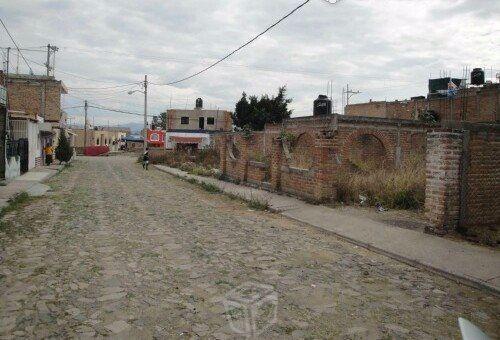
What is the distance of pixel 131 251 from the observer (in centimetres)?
674

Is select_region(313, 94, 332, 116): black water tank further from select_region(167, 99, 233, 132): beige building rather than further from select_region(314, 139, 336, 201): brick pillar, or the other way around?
select_region(167, 99, 233, 132): beige building

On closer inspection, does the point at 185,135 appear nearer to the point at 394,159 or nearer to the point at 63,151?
the point at 63,151

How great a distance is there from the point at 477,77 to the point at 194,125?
41609 mm

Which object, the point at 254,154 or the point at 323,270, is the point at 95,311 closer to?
the point at 323,270

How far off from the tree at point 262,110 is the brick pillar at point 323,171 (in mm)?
36966

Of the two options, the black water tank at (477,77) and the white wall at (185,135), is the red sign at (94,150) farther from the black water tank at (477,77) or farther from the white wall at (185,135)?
the black water tank at (477,77)

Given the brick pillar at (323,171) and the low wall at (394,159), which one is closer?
the low wall at (394,159)

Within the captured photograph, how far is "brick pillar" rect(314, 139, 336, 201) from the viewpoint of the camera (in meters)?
12.1

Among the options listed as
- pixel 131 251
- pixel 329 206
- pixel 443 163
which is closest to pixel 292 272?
A: pixel 131 251

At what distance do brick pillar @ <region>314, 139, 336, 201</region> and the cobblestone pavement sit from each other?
355cm

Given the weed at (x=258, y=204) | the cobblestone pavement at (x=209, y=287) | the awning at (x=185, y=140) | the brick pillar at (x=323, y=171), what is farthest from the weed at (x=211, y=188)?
the awning at (x=185, y=140)

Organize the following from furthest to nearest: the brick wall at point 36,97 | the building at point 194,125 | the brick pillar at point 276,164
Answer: the building at point 194,125, the brick wall at point 36,97, the brick pillar at point 276,164

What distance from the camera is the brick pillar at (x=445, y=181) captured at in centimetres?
796

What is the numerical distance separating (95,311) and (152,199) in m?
9.60
